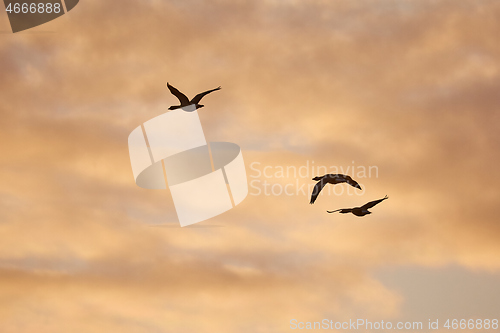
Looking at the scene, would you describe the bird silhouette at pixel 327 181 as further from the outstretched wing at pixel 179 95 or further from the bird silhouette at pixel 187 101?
the outstretched wing at pixel 179 95

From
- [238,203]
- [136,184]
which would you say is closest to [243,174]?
[238,203]

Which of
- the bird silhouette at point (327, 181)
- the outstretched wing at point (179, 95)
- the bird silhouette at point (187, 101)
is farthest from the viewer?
the bird silhouette at point (327, 181)

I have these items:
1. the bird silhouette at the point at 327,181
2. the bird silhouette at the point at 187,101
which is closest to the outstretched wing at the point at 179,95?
the bird silhouette at the point at 187,101

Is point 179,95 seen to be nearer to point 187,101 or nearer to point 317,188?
point 187,101

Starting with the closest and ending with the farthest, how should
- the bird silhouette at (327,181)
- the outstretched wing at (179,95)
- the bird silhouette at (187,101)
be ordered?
the outstretched wing at (179,95)
the bird silhouette at (187,101)
the bird silhouette at (327,181)

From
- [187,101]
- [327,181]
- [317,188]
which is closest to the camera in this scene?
[187,101]

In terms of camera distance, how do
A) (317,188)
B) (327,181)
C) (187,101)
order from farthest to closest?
1. (317,188)
2. (327,181)
3. (187,101)

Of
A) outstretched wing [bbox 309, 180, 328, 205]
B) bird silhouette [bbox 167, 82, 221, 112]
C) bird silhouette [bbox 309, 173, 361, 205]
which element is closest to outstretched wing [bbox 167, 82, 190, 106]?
bird silhouette [bbox 167, 82, 221, 112]

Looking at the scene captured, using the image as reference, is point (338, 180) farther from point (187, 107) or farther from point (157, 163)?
point (157, 163)

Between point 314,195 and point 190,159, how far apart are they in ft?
46.8

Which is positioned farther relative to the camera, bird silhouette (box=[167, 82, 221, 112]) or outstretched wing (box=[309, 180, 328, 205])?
outstretched wing (box=[309, 180, 328, 205])

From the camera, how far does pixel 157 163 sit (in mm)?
52094

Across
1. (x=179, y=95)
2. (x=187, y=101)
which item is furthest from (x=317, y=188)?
(x=179, y=95)

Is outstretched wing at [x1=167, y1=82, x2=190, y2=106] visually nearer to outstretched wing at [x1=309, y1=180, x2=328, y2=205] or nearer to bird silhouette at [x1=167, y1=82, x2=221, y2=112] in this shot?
bird silhouette at [x1=167, y1=82, x2=221, y2=112]
